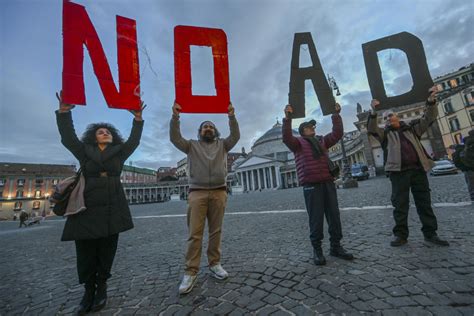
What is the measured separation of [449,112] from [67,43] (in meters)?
56.4

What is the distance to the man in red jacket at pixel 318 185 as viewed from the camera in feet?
9.84

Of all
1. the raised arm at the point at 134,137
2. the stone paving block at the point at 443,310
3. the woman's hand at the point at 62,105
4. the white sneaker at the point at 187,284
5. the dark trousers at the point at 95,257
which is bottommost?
the stone paving block at the point at 443,310

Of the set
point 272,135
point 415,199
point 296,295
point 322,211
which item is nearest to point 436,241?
point 415,199

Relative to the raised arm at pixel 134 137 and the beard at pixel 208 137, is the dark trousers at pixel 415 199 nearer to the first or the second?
the beard at pixel 208 137

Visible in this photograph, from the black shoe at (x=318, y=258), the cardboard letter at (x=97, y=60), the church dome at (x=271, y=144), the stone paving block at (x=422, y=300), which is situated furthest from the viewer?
the church dome at (x=271, y=144)

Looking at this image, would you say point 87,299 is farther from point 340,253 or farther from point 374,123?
point 374,123

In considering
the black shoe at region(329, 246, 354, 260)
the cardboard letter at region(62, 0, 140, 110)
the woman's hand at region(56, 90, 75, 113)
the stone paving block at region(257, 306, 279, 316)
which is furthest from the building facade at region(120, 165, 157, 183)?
the stone paving block at region(257, 306, 279, 316)

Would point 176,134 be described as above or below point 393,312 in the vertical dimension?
above

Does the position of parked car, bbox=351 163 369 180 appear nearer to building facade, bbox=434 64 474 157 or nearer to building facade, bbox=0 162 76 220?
building facade, bbox=434 64 474 157

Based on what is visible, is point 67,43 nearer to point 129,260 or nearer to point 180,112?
point 180,112

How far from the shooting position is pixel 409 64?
11.3 feet

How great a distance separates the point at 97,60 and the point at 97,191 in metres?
1.71

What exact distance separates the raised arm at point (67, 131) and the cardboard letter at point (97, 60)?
0.10 meters

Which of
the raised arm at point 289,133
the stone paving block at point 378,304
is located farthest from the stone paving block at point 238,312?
the raised arm at point 289,133
